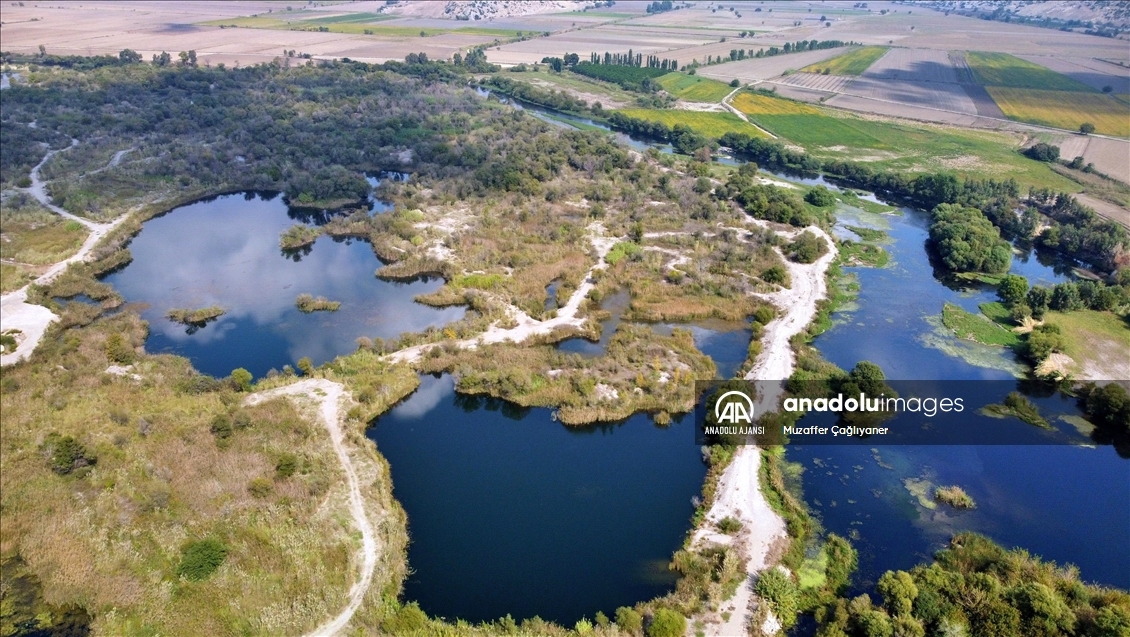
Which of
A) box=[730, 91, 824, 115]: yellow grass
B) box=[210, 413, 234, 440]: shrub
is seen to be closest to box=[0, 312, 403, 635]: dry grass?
box=[210, 413, 234, 440]: shrub

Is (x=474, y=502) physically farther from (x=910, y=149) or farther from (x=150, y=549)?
(x=910, y=149)

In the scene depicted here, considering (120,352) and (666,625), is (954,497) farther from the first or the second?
(120,352)

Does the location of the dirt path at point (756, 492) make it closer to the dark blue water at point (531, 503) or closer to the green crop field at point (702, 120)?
the dark blue water at point (531, 503)

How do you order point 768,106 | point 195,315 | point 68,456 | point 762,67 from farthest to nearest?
point 762,67
point 768,106
point 195,315
point 68,456

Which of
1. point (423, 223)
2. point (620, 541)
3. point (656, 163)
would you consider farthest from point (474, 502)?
point (656, 163)

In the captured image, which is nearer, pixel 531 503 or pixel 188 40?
pixel 531 503

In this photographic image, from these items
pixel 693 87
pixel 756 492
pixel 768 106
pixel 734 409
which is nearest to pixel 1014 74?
pixel 768 106

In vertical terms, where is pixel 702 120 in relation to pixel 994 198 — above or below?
above

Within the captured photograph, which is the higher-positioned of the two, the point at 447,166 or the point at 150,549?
the point at 447,166
